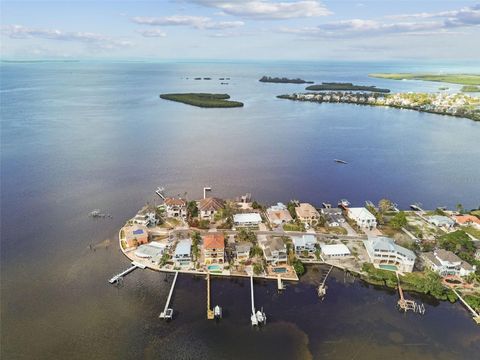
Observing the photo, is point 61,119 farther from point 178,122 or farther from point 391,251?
point 391,251

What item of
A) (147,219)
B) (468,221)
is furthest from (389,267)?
(147,219)

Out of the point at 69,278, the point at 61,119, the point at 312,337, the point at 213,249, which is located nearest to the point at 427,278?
the point at 312,337

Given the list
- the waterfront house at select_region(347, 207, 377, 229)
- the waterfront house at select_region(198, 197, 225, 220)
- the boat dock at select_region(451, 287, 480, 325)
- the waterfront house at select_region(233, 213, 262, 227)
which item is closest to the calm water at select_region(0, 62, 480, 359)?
the boat dock at select_region(451, 287, 480, 325)

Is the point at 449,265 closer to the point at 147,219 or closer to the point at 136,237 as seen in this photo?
the point at 136,237

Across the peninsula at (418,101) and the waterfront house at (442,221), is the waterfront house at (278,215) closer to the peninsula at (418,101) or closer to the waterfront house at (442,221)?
the waterfront house at (442,221)

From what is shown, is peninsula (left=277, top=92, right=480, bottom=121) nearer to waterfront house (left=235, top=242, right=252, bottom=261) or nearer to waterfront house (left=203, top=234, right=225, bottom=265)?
waterfront house (left=235, top=242, right=252, bottom=261)
